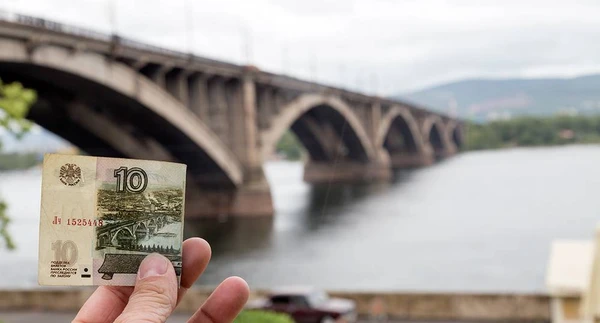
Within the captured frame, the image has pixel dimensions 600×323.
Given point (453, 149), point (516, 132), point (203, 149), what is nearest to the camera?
point (203, 149)

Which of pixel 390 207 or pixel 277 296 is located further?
pixel 390 207

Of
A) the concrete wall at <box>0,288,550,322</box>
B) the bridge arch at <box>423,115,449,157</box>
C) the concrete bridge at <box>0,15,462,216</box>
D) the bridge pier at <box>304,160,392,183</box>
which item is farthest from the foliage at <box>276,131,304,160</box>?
the concrete wall at <box>0,288,550,322</box>

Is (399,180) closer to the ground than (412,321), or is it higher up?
higher up

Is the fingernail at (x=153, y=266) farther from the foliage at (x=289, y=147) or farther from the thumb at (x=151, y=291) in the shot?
the foliage at (x=289, y=147)

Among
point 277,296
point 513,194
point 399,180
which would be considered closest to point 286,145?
point 399,180

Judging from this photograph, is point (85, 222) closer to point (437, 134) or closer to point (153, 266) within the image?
point (153, 266)

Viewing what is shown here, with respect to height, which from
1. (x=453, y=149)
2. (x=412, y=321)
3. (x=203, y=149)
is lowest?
(x=412, y=321)

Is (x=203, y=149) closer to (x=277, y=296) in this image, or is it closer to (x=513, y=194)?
(x=513, y=194)
